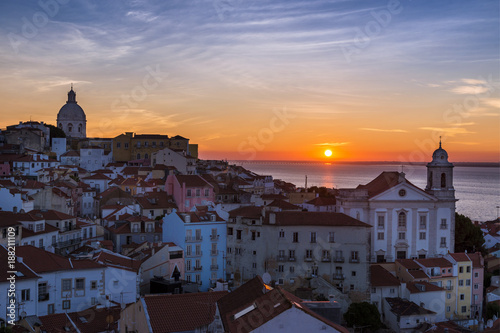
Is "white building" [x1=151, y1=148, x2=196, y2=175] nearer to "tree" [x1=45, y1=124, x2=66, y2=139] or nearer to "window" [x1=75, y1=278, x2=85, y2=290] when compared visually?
"tree" [x1=45, y1=124, x2=66, y2=139]

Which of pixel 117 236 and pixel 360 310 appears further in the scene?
pixel 117 236

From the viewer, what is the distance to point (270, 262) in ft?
119

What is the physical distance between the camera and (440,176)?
166ft

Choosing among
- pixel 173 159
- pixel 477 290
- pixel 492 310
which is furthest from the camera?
pixel 173 159

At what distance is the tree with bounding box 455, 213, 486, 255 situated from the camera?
5247 centimetres

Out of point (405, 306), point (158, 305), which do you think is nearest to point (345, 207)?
point (405, 306)

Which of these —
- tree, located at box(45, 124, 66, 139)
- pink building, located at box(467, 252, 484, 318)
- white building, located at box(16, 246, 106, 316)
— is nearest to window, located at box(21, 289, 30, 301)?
white building, located at box(16, 246, 106, 316)

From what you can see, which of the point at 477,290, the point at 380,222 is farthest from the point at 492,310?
the point at 380,222

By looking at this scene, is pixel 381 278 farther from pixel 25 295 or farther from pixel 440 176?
pixel 25 295

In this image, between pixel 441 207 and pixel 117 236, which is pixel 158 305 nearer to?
pixel 117 236

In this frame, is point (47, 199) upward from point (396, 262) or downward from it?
upward

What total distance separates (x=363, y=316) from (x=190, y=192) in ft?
83.9

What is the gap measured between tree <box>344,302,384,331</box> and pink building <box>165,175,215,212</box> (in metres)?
23.0

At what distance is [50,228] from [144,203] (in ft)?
50.9
